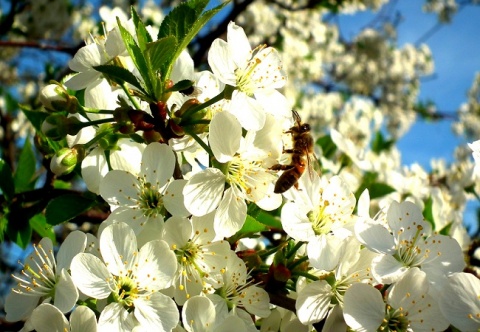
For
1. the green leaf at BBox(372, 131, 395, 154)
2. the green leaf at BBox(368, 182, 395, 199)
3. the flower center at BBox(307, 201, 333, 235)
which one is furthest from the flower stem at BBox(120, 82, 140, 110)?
the green leaf at BBox(372, 131, 395, 154)

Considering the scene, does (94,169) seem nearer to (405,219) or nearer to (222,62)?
(222,62)

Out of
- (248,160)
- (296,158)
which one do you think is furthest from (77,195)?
(296,158)

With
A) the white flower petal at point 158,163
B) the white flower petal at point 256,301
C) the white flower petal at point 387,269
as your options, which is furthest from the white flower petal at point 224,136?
the white flower petal at point 387,269

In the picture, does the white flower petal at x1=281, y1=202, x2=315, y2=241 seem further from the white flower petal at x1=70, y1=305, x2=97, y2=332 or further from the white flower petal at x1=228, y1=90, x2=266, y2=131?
the white flower petal at x1=70, y1=305, x2=97, y2=332

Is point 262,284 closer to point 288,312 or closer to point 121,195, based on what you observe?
point 288,312

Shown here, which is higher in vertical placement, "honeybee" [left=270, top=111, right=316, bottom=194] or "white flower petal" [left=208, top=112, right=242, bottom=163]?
"white flower petal" [left=208, top=112, right=242, bottom=163]

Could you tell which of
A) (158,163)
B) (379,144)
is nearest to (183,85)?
(158,163)
